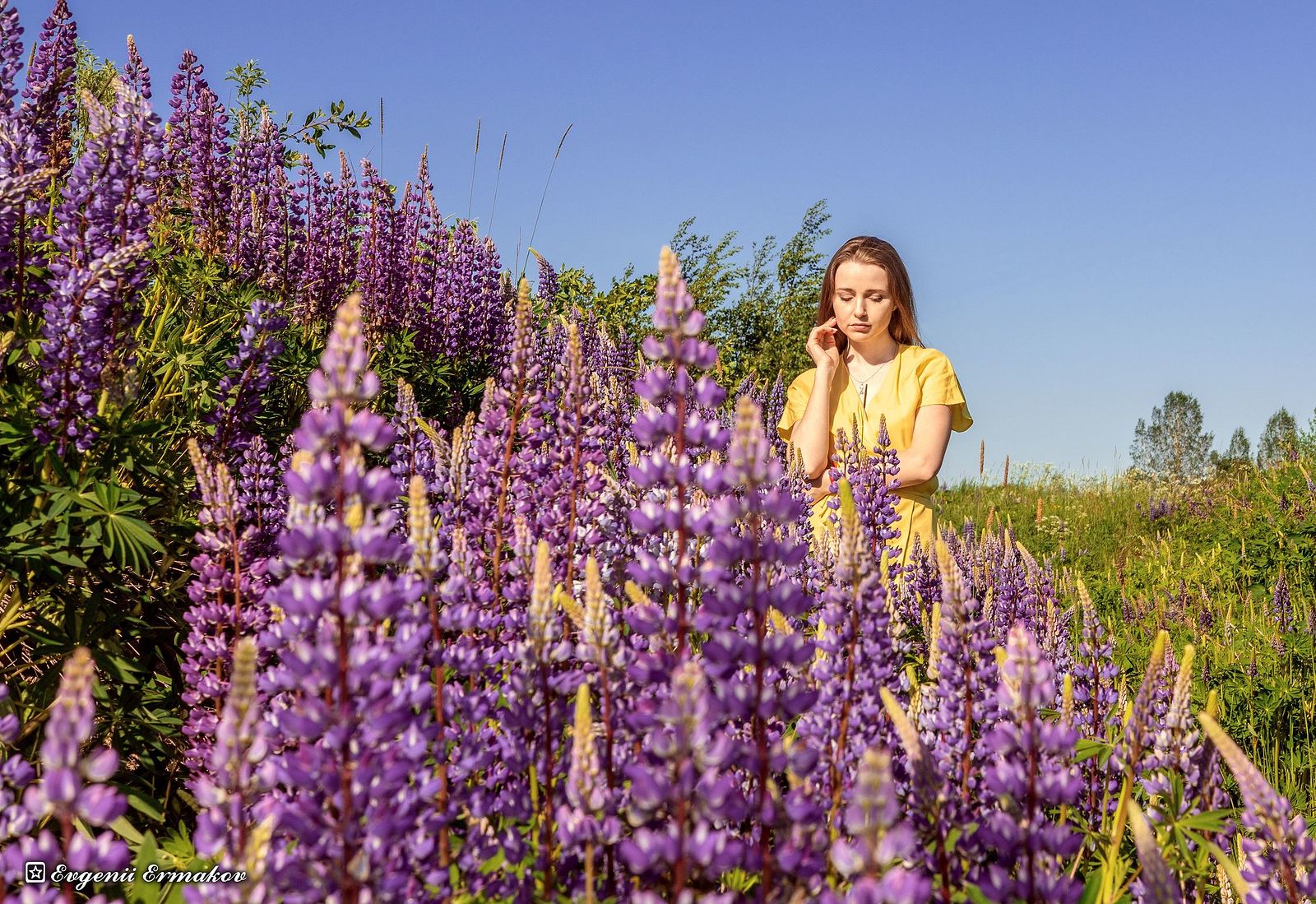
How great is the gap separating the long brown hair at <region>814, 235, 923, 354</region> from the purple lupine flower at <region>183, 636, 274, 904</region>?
560cm

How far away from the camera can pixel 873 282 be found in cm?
621

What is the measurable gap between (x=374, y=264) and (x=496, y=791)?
4446 millimetres

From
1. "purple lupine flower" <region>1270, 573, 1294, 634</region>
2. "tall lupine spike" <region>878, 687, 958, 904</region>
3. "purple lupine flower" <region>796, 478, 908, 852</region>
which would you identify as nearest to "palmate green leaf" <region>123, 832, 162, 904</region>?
"purple lupine flower" <region>796, 478, 908, 852</region>

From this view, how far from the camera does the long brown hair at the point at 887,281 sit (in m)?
6.39

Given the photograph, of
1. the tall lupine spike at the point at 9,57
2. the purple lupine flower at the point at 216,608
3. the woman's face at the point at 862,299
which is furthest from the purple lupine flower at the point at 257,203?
the woman's face at the point at 862,299

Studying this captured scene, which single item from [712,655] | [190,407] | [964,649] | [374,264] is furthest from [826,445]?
[712,655]

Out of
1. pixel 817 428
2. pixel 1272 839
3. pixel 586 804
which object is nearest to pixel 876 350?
pixel 817 428

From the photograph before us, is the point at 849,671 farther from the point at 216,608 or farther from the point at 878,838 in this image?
the point at 216,608

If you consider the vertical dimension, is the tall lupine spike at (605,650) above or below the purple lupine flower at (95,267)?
below

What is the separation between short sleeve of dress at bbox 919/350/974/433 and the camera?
605cm

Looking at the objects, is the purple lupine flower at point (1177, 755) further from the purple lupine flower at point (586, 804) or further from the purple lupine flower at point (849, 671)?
the purple lupine flower at point (586, 804)

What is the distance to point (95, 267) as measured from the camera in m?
2.73

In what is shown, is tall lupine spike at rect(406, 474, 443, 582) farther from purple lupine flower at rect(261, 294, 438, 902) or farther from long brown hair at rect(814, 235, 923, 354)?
long brown hair at rect(814, 235, 923, 354)

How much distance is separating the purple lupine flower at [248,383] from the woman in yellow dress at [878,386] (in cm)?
314
